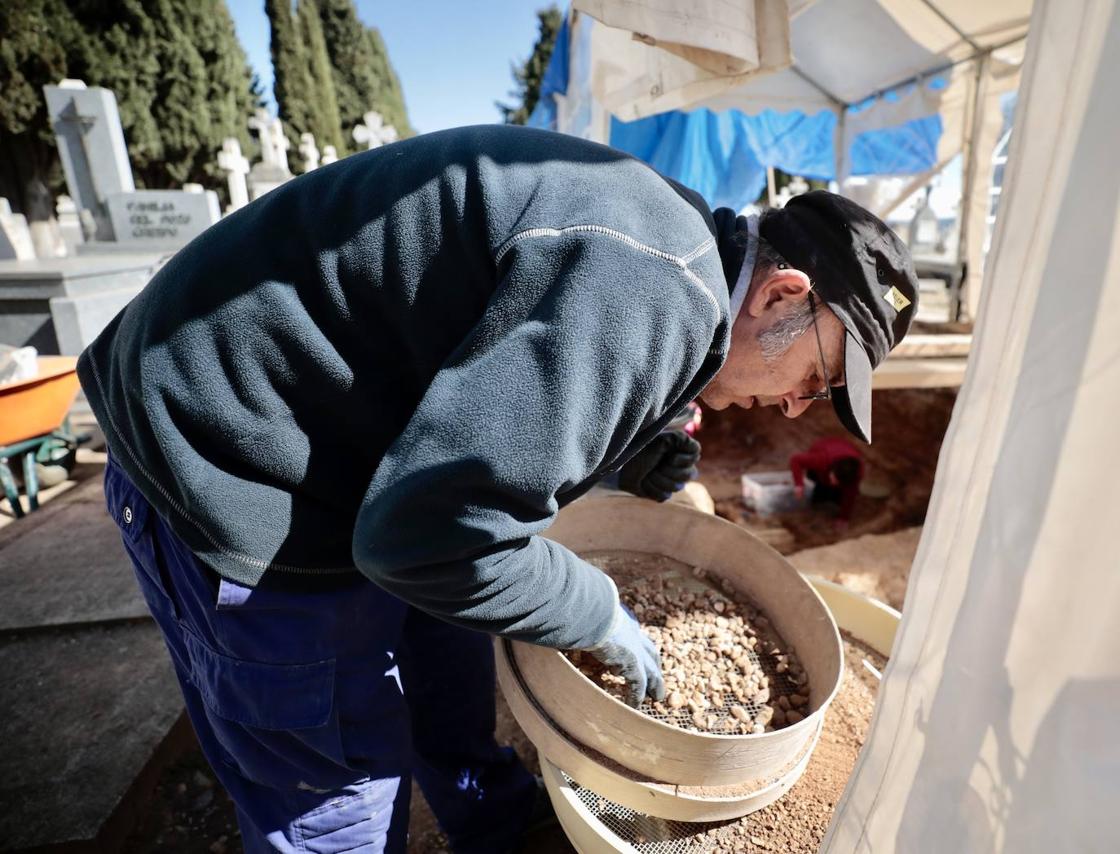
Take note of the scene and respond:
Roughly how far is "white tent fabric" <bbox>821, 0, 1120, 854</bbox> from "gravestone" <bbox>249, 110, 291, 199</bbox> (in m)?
12.4

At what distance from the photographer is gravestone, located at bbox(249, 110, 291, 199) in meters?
11.6

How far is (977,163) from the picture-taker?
17.3 ft

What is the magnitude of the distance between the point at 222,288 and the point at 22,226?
1153 centimetres

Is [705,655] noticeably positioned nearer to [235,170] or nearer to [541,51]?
[235,170]

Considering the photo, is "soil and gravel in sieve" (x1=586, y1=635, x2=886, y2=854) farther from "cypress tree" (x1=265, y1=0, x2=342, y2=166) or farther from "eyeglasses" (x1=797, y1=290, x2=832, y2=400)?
"cypress tree" (x1=265, y1=0, x2=342, y2=166)

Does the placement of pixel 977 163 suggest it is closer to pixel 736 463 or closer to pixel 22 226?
pixel 736 463

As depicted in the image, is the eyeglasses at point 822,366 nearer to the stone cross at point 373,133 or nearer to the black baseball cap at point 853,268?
the black baseball cap at point 853,268

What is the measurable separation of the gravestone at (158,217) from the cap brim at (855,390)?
30.3 ft

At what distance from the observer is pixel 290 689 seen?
1091mm

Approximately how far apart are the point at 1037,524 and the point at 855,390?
0.47 metres

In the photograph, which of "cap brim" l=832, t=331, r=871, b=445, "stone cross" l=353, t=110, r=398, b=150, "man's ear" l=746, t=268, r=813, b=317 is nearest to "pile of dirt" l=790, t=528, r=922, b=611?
"cap brim" l=832, t=331, r=871, b=445

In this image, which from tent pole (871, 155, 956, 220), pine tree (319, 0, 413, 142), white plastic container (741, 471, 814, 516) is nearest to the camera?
white plastic container (741, 471, 814, 516)

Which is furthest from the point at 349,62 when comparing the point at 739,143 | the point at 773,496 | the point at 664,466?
the point at 664,466

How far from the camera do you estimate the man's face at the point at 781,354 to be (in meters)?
1.10
